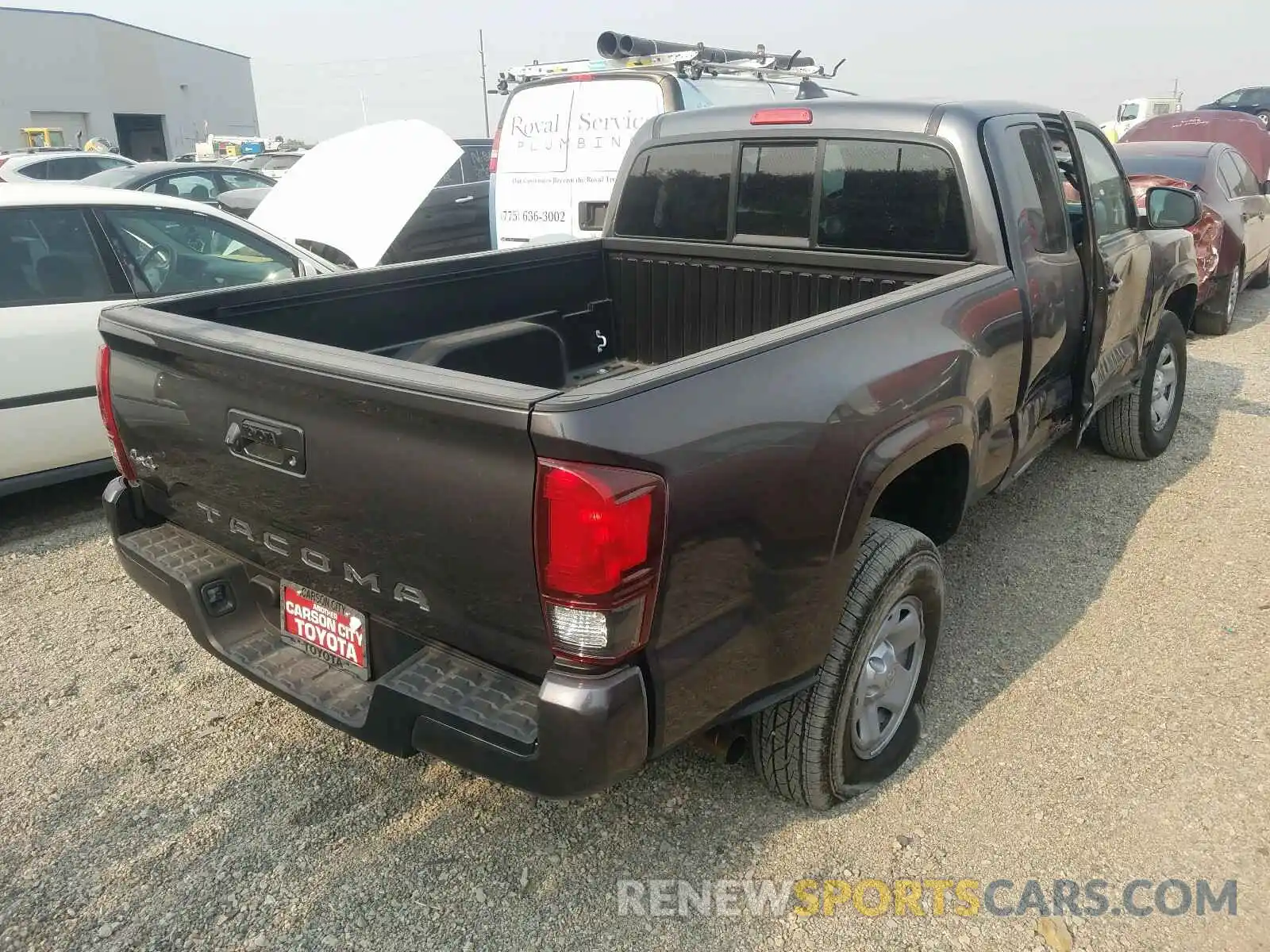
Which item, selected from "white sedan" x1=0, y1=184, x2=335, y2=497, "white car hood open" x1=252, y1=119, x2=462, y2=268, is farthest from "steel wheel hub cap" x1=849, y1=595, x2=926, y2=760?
"white car hood open" x1=252, y1=119, x2=462, y2=268

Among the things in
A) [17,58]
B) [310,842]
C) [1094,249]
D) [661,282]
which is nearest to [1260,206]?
[1094,249]

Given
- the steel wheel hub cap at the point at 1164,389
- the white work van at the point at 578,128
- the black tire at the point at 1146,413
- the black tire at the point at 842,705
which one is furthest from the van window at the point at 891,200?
the white work van at the point at 578,128

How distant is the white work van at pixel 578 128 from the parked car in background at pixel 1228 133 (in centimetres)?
800

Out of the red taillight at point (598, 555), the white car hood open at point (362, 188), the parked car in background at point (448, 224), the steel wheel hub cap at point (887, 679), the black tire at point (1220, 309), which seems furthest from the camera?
the parked car in background at point (448, 224)

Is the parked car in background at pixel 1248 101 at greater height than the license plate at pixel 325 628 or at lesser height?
greater

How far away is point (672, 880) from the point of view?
2.35 metres

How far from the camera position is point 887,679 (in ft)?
8.68

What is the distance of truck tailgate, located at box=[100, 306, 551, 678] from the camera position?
1797 mm

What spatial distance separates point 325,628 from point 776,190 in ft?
7.77

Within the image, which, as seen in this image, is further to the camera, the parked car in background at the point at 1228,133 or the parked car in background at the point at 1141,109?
the parked car in background at the point at 1141,109

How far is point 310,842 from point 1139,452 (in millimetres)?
4476

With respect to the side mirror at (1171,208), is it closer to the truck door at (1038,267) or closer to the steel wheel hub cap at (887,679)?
the truck door at (1038,267)

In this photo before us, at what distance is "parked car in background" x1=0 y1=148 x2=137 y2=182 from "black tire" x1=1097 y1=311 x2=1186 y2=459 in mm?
12338

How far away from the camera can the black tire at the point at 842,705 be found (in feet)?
7.76
